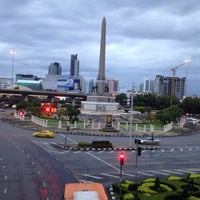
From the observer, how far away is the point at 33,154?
141 feet

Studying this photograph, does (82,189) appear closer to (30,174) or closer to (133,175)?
(30,174)

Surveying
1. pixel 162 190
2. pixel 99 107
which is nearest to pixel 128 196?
pixel 162 190

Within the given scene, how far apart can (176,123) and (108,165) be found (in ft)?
221

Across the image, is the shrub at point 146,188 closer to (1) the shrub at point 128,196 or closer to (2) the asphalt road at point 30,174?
(1) the shrub at point 128,196

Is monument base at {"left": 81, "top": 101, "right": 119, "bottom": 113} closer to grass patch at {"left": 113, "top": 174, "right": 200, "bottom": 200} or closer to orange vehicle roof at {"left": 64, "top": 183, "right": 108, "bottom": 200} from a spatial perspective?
grass patch at {"left": 113, "top": 174, "right": 200, "bottom": 200}

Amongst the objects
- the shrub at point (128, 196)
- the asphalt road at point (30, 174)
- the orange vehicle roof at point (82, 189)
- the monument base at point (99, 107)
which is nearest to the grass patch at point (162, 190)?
the shrub at point (128, 196)

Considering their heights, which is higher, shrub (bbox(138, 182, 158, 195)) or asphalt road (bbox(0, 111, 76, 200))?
shrub (bbox(138, 182, 158, 195))

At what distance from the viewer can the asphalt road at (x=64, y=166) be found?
27750 mm

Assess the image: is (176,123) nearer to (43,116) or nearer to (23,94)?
(43,116)

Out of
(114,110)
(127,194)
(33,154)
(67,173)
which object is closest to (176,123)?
(114,110)

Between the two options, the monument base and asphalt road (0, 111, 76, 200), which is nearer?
asphalt road (0, 111, 76, 200)

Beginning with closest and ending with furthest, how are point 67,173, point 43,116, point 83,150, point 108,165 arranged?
1. point 67,173
2. point 108,165
3. point 83,150
4. point 43,116

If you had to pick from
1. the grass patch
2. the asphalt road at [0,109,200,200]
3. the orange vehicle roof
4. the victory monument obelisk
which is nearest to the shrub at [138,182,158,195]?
the grass patch

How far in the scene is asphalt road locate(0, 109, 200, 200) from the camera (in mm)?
27750
